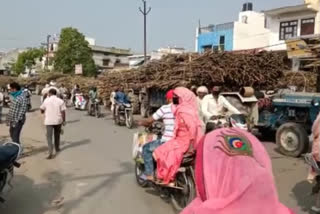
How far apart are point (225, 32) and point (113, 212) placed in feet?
128

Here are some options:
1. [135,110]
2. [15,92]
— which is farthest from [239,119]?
[135,110]

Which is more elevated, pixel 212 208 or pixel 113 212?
pixel 212 208

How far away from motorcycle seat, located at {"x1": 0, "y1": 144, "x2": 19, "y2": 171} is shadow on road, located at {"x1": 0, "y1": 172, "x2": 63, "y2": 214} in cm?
74

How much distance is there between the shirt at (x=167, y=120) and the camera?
258 inches

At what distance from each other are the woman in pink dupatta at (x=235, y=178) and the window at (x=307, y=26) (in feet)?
105

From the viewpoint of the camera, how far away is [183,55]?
17797mm

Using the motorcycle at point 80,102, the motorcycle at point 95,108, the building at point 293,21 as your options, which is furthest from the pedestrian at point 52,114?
the building at point 293,21

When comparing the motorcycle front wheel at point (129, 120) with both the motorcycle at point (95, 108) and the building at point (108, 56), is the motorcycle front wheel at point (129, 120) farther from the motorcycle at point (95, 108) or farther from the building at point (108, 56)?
the building at point (108, 56)

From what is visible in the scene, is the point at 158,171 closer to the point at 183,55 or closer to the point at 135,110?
the point at 183,55

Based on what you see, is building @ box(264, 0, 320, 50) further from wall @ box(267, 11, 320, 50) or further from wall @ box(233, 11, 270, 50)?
wall @ box(233, 11, 270, 50)

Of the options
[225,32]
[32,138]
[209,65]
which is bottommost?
[32,138]

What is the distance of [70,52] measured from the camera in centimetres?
5569

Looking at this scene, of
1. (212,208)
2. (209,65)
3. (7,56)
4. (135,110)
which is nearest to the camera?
(212,208)

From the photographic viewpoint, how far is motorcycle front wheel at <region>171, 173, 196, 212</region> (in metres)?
5.64
